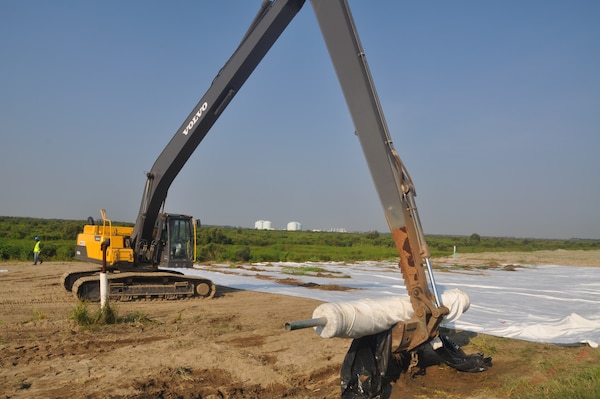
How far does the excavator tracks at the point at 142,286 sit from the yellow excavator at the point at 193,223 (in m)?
0.02

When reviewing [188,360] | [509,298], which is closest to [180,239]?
[188,360]

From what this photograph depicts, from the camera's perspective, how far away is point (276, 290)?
14508 millimetres

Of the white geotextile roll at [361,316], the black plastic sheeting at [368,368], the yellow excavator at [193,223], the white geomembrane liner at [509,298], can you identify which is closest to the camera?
the white geotextile roll at [361,316]

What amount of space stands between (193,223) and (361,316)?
8.56 metres

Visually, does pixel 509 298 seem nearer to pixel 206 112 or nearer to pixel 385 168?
pixel 385 168

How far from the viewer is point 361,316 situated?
4.81 metres

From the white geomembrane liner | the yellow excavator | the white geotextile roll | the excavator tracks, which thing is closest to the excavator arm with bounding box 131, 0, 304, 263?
the yellow excavator

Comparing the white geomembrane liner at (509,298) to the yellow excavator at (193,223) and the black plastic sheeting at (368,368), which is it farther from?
the black plastic sheeting at (368,368)

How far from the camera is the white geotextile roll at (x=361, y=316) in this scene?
462 cm

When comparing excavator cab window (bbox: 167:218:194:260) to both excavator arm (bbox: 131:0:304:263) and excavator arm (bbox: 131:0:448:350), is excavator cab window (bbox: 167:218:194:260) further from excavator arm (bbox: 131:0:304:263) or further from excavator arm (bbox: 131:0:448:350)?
excavator arm (bbox: 131:0:448:350)

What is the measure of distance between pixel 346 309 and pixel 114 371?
3.08 meters

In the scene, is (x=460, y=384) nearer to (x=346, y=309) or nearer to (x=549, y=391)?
(x=549, y=391)

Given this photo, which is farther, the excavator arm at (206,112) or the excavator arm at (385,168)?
the excavator arm at (206,112)

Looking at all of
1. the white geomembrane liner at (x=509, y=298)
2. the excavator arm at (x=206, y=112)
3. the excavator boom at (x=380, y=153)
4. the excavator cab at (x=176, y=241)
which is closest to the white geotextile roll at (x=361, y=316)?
the excavator boom at (x=380, y=153)
